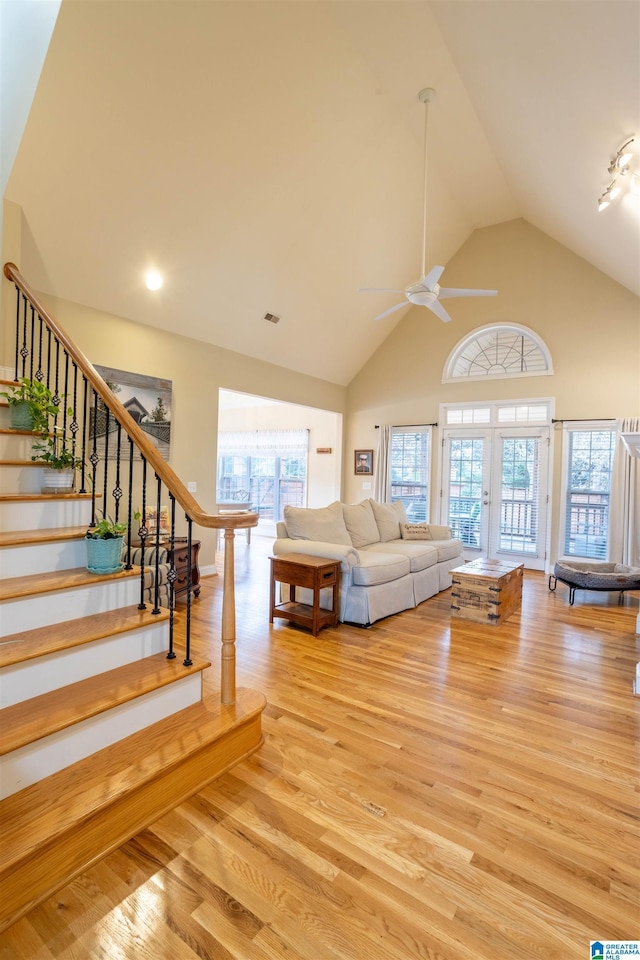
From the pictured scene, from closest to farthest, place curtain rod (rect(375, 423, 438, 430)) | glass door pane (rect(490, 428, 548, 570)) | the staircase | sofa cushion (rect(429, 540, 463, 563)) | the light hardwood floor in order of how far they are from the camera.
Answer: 1. the light hardwood floor
2. the staircase
3. sofa cushion (rect(429, 540, 463, 563))
4. glass door pane (rect(490, 428, 548, 570))
5. curtain rod (rect(375, 423, 438, 430))

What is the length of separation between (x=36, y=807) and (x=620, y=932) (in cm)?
189

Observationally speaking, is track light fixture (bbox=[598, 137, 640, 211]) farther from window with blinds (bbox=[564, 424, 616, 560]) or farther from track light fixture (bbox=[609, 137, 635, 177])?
window with blinds (bbox=[564, 424, 616, 560])

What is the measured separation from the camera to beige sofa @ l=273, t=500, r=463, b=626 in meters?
4.19

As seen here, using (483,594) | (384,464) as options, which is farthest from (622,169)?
(384,464)

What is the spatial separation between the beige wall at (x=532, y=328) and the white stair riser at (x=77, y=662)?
617 cm

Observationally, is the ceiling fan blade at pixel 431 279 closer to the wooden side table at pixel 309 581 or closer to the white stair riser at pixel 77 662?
the wooden side table at pixel 309 581

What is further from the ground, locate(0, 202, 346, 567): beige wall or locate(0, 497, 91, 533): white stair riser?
locate(0, 202, 346, 567): beige wall

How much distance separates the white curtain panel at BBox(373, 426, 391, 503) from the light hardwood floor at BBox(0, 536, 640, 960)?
17.1 ft

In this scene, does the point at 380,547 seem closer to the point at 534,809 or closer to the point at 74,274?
the point at 534,809

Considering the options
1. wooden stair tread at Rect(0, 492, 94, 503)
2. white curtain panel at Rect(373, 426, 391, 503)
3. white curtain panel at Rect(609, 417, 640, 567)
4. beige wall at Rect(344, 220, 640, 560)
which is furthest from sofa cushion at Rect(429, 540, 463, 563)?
wooden stair tread at Rect(0, 492, 94, 503)

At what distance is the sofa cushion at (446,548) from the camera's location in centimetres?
552

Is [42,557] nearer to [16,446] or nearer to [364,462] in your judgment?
[16,446]

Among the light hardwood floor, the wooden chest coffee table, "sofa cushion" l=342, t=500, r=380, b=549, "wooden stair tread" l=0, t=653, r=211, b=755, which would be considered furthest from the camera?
"sofa cushion" l=342, t=500, r=380, b=549

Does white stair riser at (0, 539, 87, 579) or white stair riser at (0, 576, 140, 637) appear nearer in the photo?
white stair riser at (0, 576, 140, 637)
